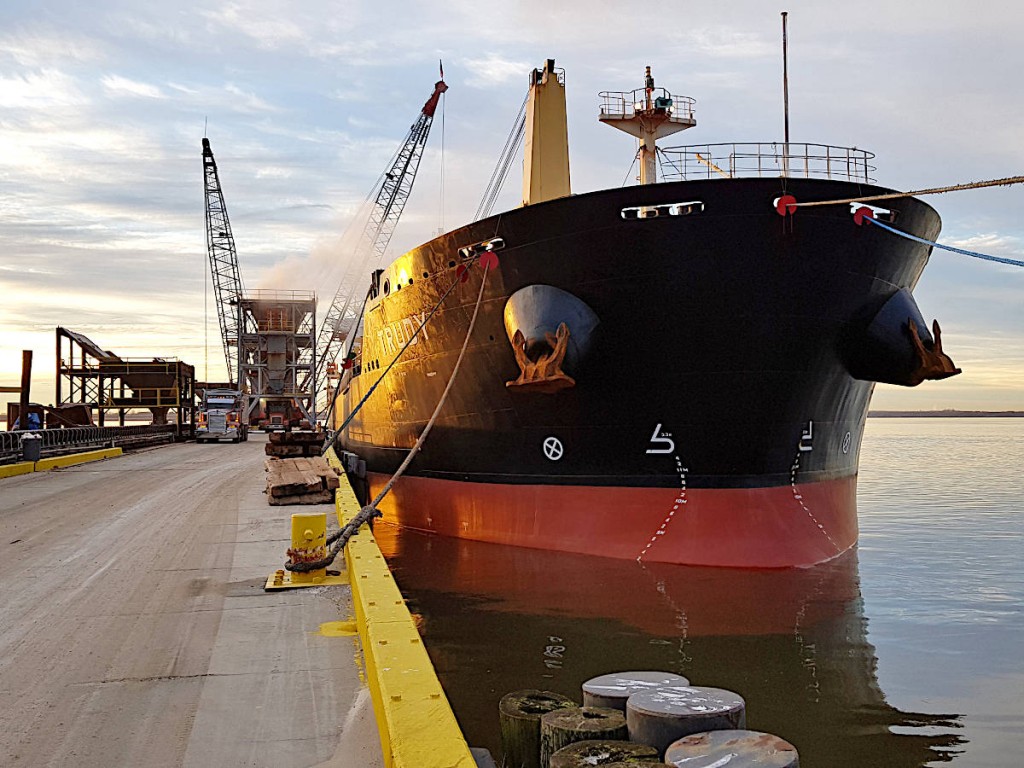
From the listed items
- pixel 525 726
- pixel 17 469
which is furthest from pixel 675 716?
pixel 17 469

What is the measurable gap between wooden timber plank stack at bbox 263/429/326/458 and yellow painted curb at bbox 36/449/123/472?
22.8 ft

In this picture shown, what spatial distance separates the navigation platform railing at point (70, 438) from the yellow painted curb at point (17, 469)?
1.91 feet

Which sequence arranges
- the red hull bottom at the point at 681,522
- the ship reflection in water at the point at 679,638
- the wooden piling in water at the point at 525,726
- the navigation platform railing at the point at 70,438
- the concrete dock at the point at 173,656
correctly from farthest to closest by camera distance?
the navigation platform railing at the point at 70,438 → the red hull bottom at the point at 681,522 → the ship reflection in water at the point at 679,638 → the wooden piling in water at the point at 525,726 → the concrete dock at the point at 173,656

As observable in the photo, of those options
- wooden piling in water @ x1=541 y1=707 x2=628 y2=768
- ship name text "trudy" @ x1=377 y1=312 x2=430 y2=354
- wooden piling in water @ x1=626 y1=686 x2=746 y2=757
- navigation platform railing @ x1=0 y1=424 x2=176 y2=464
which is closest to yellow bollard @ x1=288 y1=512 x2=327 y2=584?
wooden piling in water @ x1=541 y1=707 x2=628 y2=768

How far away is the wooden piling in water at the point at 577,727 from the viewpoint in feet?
13.0

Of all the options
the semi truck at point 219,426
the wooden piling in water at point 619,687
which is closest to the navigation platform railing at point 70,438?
the semi truck at point 219,426

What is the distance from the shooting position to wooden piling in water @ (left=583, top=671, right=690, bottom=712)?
14.1 ft

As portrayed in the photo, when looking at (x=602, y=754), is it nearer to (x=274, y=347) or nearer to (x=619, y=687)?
(x=619, y=687)

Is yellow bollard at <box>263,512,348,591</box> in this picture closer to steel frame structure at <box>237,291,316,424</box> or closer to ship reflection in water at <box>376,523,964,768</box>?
ship reflection in water at <box>376,523,964,768</box>

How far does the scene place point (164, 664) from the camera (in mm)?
5371

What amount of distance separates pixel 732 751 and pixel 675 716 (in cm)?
36

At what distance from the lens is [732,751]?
356cm

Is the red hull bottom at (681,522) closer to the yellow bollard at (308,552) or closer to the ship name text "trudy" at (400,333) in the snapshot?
the ship name text "trudy" at (400,333)

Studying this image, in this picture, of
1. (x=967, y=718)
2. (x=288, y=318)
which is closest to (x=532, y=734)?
(x=967, y=718)
